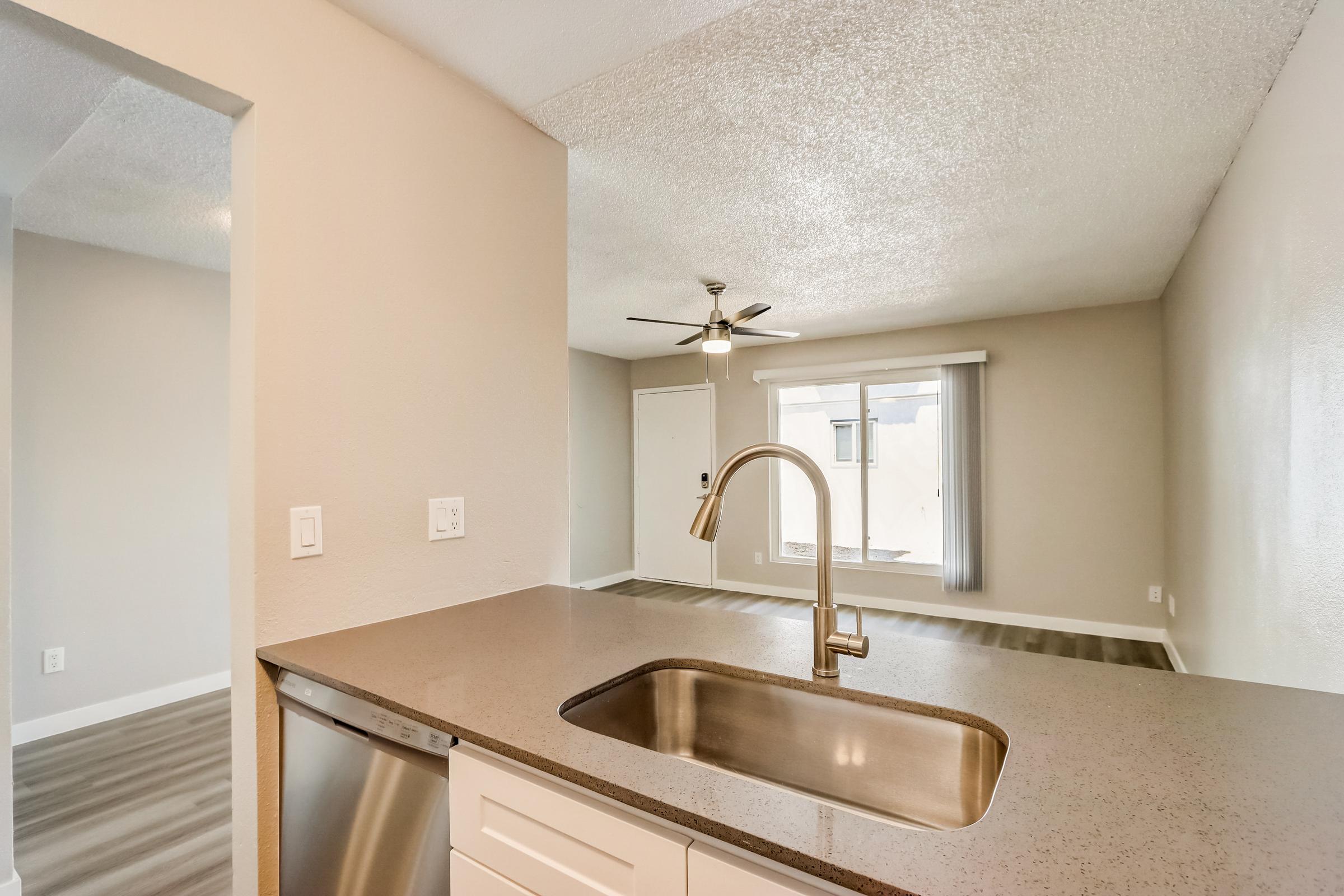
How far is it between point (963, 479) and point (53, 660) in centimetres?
559

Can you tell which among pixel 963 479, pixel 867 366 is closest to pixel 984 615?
pixel 963 479

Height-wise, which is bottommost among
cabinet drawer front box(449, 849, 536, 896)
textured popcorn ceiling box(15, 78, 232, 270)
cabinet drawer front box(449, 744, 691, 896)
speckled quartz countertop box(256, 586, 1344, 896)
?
cabinet drawer front box(449, 849, 536, 896)

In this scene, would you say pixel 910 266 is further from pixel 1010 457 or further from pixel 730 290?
pixel 1010 457

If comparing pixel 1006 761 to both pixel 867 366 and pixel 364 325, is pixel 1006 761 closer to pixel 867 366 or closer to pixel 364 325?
pixel 364 325

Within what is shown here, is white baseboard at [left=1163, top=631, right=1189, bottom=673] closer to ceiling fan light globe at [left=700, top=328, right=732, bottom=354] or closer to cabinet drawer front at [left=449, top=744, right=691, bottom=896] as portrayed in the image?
ceiling fan light globe at [left=700, top=328, right=732, bottom=354]

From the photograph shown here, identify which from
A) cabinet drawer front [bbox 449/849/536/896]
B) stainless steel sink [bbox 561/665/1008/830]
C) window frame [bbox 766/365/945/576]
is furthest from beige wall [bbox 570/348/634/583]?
cabinet drawer front [bbox 449/849/536/896]

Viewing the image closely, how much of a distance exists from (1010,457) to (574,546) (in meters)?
3.80

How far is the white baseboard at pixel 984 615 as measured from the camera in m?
4.34

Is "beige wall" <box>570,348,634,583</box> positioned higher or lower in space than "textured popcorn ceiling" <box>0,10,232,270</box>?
lower

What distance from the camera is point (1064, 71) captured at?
68.2 inches

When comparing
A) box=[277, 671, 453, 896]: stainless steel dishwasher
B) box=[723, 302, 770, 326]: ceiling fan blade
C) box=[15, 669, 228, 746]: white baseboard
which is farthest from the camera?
box=[723, 302, 770, 326]: ceiling fan blade

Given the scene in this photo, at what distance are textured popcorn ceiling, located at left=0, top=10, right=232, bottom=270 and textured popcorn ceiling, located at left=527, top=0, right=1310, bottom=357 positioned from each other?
1133 mm

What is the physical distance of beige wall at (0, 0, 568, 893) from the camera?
131 cm

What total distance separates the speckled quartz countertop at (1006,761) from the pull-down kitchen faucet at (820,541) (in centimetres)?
5
